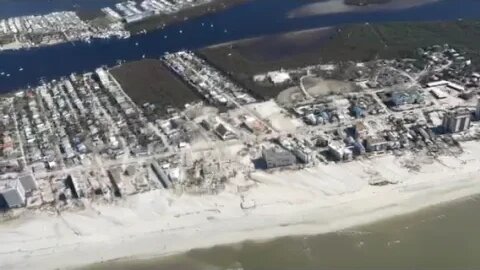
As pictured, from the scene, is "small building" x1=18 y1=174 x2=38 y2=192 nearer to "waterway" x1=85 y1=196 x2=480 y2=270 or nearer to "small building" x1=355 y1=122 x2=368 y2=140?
"waterway" x1=85 y1=196 x2=480 y2=270

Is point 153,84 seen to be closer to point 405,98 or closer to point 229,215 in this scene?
point 229,215

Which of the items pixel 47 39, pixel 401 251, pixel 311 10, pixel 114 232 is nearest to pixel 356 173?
pixel 401 251

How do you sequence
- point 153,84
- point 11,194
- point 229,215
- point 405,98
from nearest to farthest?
point 229,215 < point 11,194 < point 405,98 < point 153,84

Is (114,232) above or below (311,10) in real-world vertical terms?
below

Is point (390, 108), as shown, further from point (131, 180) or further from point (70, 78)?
point (70, 78)

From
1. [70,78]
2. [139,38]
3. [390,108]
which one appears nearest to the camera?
[390,108]

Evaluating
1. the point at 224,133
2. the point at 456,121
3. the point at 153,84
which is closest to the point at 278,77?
the point at 224,133

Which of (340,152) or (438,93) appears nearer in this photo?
(340,152)
